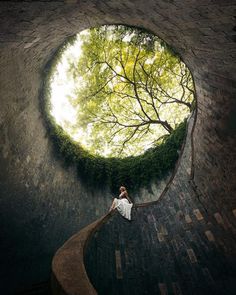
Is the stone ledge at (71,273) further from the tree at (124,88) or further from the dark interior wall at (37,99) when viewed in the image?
the tree at (124,88)

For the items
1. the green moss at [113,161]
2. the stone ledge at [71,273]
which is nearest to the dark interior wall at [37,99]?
the green moss at [113,161]

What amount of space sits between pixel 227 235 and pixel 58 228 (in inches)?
191

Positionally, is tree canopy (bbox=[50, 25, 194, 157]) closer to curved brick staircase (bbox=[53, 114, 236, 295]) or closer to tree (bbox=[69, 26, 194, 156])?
tree (bbox=[69, 26, 194, 156])

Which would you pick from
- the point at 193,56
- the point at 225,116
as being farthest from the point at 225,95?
the point at 193,56

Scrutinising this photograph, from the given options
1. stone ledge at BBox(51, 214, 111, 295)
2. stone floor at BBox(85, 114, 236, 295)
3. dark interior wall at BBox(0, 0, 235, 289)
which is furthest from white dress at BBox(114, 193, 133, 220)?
stone ledge at BBox(51, 214, 111, 295)

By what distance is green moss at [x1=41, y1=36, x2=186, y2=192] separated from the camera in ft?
24.4

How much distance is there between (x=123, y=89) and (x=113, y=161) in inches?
158

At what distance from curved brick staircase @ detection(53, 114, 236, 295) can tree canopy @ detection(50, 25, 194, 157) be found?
4129 millimetres

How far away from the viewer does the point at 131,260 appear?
15.6 ft

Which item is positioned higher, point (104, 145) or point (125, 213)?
point (104, 145)

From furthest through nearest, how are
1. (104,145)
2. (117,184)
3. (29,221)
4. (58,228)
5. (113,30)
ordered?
(104,145) → (117,184) → (113,30) → (58,228) → (29,221)

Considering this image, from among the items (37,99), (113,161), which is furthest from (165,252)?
(113,161)

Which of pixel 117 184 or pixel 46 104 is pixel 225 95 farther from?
pixel 117 184

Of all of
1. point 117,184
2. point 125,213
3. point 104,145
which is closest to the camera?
point 125,213
